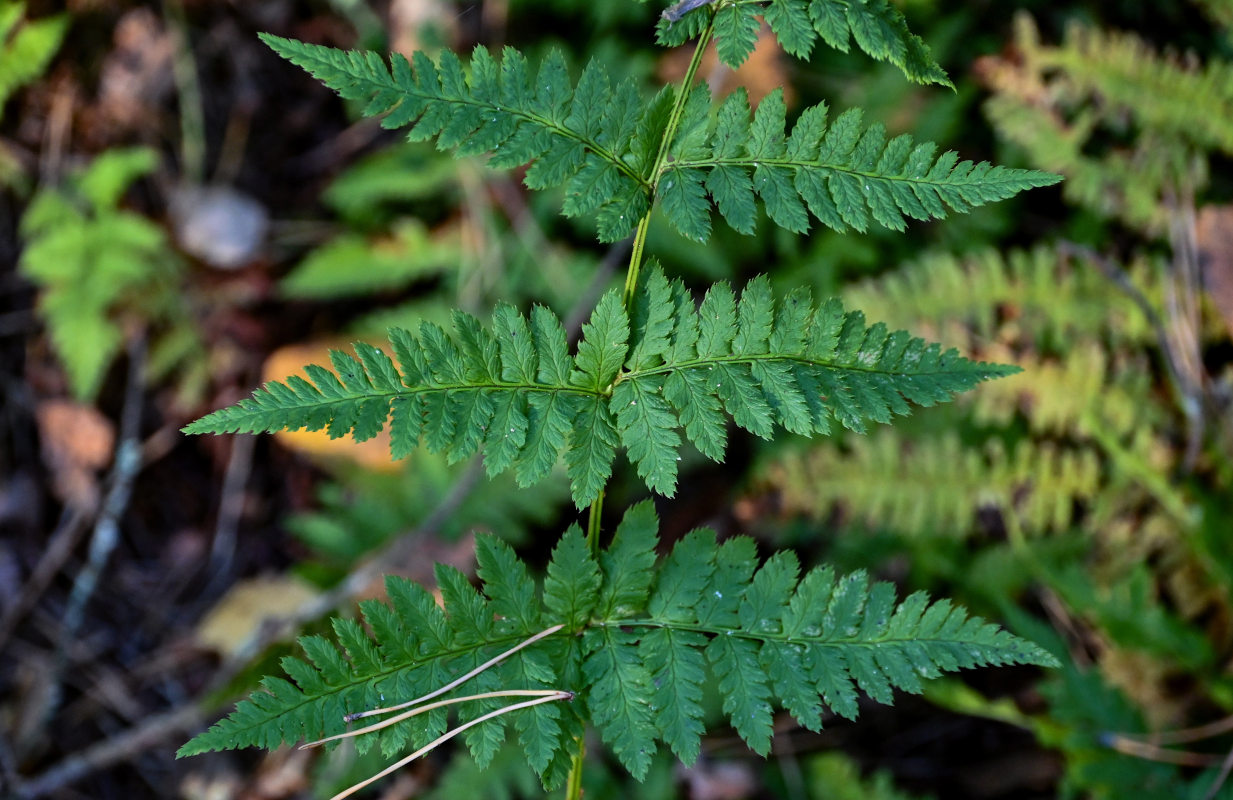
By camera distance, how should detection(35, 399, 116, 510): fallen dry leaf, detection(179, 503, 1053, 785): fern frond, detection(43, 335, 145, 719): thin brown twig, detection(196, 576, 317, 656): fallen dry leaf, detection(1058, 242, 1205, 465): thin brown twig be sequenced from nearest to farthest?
detection(179, 503, 1053, 785): fern frond → detection(1058, 242, 1205, 465): thin brown twig → detection(196, 576, 317, 656): fallen dry leaf → detection(43, 335, 145, 719): thin brown twig → detection(35, 399, 116, 510): fallen dry leaf

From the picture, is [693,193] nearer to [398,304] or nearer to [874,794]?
[874,794]

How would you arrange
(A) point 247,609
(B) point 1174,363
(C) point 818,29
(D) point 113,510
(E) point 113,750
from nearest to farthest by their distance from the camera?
(C) point 818,29
(B) point 1174,363
(E) point 113,750
(A) point 247,609
(D) point 113,510

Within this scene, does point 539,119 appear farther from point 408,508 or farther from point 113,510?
point 113,510

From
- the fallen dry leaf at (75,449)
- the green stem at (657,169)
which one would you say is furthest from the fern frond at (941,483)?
the fallen dry leaf at (75,449)

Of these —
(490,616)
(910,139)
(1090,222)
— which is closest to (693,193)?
(910,139)

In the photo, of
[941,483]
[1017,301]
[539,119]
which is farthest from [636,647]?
[1017,301]

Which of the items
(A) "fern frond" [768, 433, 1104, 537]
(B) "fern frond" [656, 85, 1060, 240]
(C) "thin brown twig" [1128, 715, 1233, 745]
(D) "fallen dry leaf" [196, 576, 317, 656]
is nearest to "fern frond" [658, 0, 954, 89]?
(B) "fern frond" [656, 85, 1060, 240]

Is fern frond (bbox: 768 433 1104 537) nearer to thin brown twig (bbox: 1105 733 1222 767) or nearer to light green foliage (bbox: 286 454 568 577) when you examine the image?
thin brown twig (bbox: 1105 733 1222 767)
